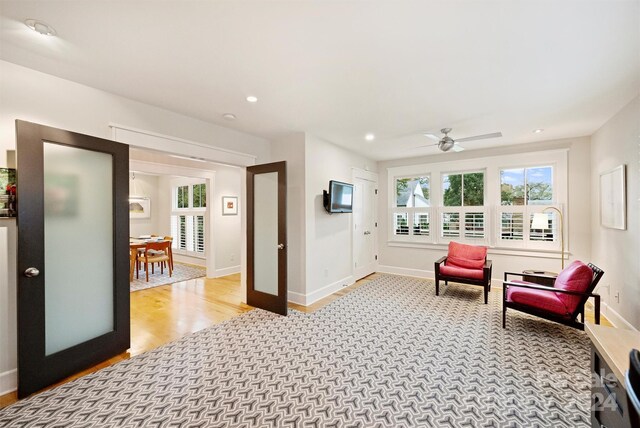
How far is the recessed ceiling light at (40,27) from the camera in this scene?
175cm

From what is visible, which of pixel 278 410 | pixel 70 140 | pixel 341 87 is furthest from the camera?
pixel 341 87

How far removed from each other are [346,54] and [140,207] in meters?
7.84

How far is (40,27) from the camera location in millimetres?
1792

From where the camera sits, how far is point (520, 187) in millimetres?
4953

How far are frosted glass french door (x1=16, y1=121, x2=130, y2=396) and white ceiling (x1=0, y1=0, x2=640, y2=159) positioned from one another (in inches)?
28.9

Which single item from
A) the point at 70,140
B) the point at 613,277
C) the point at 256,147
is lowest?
the point at 613,277

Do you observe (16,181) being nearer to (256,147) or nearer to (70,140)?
(70,140)

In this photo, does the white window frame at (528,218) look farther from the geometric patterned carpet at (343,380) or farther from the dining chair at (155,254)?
the dining chair at (155,254)

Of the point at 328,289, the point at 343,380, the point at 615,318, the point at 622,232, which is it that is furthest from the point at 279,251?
the point at 615,318

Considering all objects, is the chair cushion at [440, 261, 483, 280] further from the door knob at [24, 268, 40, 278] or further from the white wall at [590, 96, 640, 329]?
the door knob at [24, 268, 40, 278]

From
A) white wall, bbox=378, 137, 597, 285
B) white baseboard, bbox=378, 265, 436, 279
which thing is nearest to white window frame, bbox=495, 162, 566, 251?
white wall, bbox=378, 137, 597, 285

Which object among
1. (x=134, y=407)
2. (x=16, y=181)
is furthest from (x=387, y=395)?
(x=16, y=181)

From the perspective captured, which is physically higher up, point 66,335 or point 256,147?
point 256,147

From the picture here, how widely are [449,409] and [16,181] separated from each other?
384 cm
